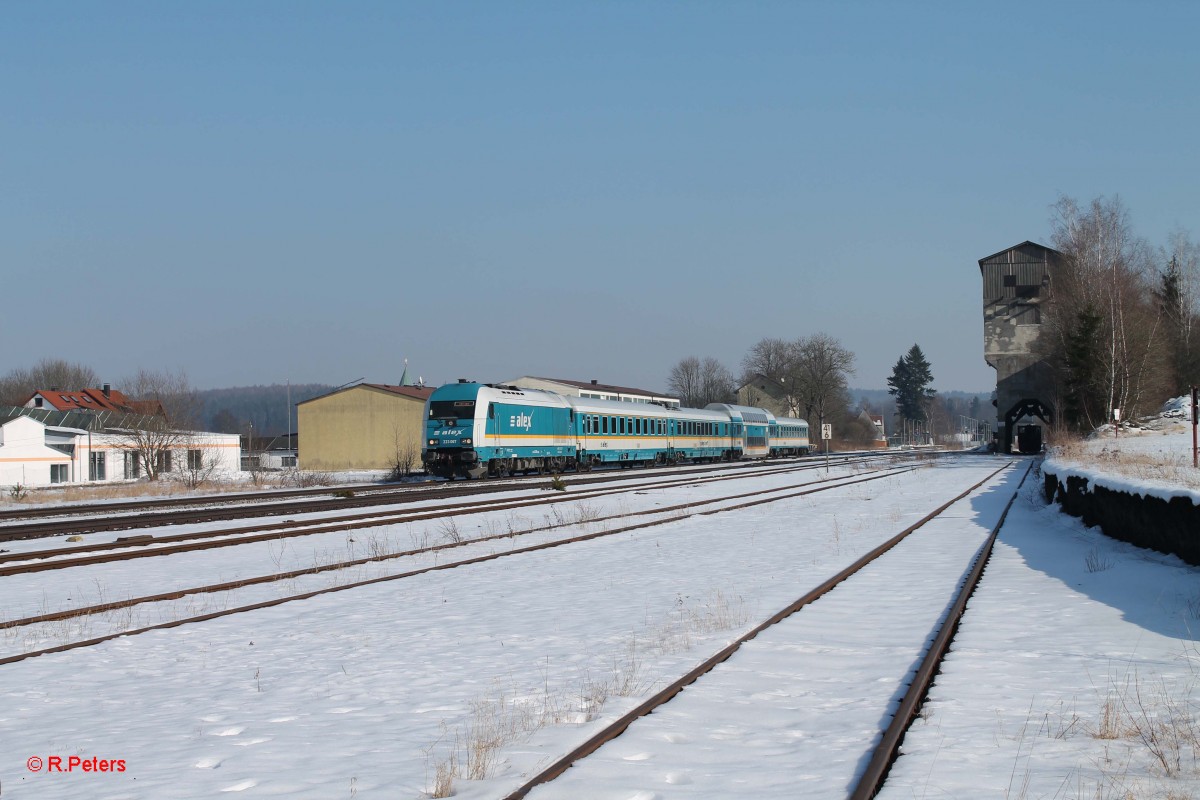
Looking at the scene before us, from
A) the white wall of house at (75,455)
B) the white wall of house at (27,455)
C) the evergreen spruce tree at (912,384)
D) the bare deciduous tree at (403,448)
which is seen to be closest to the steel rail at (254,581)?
the white wall of house at (75,455)

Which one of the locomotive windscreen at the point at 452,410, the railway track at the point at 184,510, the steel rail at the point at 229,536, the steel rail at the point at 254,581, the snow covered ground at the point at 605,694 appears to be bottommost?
the snow covered ground at the point at 605,694

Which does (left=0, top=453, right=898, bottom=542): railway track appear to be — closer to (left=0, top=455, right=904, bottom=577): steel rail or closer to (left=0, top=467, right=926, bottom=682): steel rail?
(left=0, top=455, right=904, bottom=577): steel rail

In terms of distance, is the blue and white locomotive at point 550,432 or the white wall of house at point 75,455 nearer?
the blue and white locomotive at point 550,432

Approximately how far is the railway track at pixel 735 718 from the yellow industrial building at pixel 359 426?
63382 millimetres

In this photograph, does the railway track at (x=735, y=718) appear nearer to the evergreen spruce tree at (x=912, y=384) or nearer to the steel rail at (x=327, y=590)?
the steel rail at (x=327, y=590)

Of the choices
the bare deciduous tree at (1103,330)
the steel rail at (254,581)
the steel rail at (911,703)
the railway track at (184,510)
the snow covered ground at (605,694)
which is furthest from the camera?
the bare deciduous tree at (1103,330)

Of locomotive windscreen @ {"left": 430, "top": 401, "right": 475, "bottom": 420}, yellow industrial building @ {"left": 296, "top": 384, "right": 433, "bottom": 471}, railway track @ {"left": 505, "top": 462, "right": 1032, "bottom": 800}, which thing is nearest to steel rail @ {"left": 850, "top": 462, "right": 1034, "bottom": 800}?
railway track @ {"left": 505, "top": 462, "right": 1032, "bottom": 800}

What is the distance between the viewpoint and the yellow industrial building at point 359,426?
238ft

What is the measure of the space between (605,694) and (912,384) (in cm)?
18074

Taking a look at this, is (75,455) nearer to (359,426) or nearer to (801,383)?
(359,426)

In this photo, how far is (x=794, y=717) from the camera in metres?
6.55

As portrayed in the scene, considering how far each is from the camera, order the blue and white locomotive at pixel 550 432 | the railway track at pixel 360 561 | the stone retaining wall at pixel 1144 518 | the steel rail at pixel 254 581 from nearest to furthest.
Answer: the railway track at pixel 360 561 → the steel rail at pixel 254 581 → the stone retaining wall at pixel 1144 518 → the blue and white locomotive at pixel 550 432

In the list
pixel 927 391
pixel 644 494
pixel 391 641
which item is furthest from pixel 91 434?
pixel 927 391

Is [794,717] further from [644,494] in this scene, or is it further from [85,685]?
[644,494]
